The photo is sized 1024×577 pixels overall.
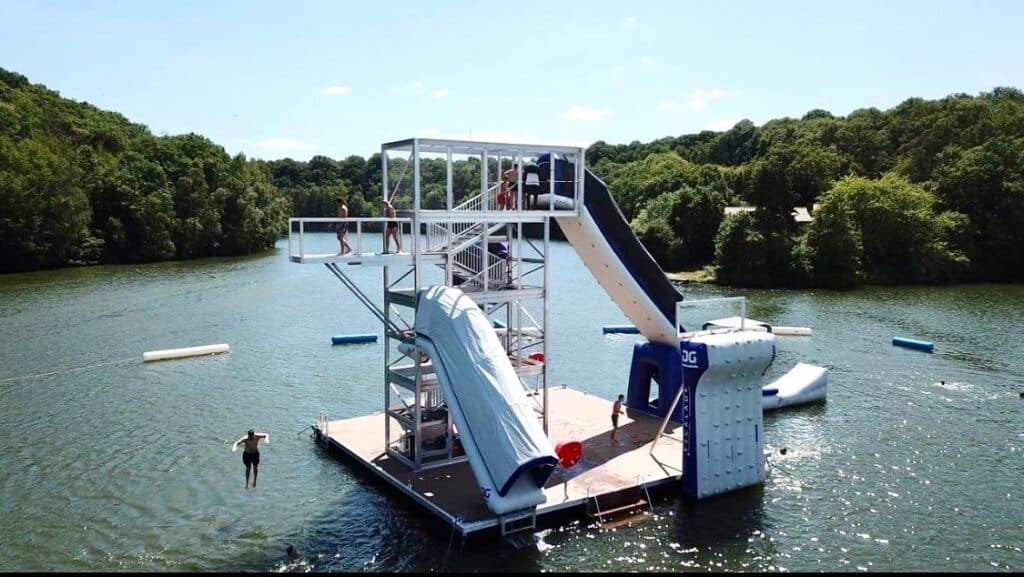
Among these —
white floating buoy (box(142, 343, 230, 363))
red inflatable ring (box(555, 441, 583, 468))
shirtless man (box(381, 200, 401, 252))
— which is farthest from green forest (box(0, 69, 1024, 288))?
red inflatable ring (box(555, 441, 583, 468))

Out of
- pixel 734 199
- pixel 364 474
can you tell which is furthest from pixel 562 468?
pixel 734 199

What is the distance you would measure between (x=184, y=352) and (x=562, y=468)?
2604 cm

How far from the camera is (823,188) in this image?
257ft

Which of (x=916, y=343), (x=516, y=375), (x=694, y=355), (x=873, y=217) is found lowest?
(x=916, y=343)

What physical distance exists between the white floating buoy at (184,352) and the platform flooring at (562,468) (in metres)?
17.4

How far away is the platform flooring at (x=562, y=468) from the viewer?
19766 millimetres

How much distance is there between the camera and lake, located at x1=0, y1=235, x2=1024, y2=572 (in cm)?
1842

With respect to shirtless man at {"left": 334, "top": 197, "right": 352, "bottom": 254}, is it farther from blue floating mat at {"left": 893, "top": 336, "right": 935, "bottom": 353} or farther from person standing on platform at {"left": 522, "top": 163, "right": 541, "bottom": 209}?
blue floating mat at {"left": 893, "top": 336, "right": 935, "bottom": 353}

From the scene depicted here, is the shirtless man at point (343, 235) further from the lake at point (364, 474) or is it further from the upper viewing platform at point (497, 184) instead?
the lake at point (364, 474)

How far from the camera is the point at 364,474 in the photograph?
23.1 meters

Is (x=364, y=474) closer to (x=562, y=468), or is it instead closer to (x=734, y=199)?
(x=562, y=468)

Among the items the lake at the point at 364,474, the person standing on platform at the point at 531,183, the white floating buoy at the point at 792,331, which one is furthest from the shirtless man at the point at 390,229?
the white floating buoy at the point at 792,331

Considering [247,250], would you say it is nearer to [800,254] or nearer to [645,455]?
[800,254]

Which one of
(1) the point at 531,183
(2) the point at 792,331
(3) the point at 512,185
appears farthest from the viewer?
(2) the point at 792,331
